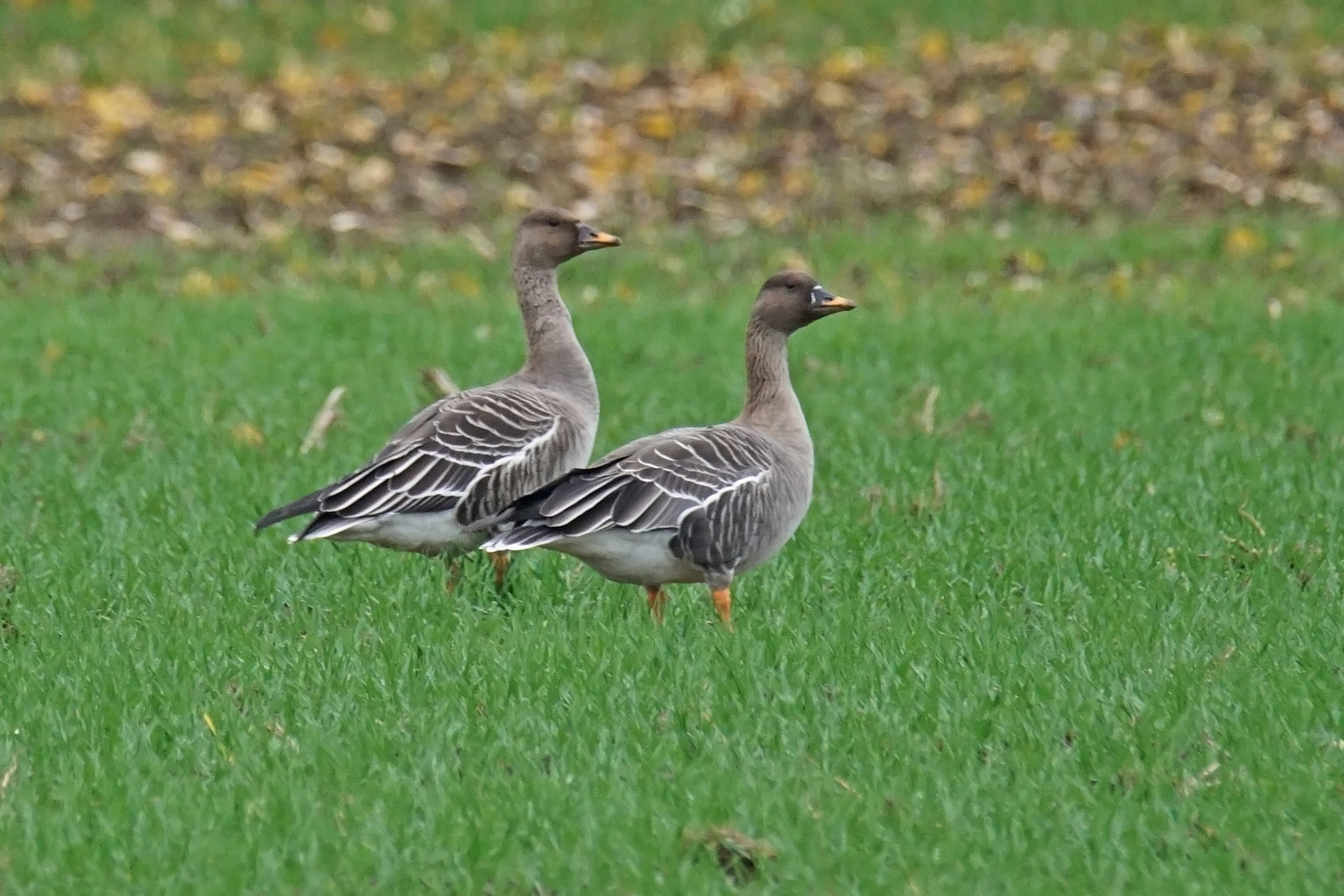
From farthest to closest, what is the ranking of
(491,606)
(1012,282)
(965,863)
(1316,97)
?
(1316,97), (1012,282), (491,606), (965,863)

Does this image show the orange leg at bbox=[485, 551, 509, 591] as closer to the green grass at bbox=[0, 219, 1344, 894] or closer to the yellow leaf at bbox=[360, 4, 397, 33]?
the green grass at bbox=[0, 219, 1344, 894]

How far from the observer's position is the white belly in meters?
6.92

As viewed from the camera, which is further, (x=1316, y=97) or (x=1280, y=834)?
(x=1316, y=97)

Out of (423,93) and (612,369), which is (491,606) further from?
(423,93)

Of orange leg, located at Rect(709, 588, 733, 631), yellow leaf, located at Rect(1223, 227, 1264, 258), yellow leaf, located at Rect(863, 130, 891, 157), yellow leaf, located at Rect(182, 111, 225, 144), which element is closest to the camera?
orange leg, located at Rect(709, 588, 733, 631)

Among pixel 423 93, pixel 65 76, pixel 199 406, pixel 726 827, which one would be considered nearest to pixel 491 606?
pixel 726 827

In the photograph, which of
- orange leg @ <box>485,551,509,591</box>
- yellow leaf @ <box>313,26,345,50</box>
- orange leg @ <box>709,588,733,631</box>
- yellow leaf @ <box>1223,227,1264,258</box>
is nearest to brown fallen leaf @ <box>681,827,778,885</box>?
orange leg @ <box>709,588,733,631</box>

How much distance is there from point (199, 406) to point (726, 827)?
20.7ft

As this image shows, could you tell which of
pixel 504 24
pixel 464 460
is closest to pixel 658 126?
pixel 504 24

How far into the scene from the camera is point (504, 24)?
21531 millimetres

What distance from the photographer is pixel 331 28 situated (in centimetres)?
2136

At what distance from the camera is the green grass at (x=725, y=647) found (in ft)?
15.8

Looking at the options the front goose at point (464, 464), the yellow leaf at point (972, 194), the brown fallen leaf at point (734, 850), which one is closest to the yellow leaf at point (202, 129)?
the yellow leaf at point (972, 194)

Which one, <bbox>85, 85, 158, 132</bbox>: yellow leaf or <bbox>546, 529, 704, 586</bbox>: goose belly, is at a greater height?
<bbox>546, 529, 704, 586</bbox>: goose belly
